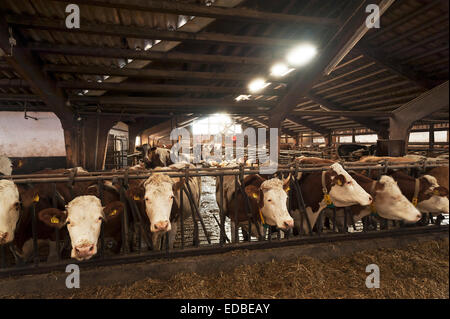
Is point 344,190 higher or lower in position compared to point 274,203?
higher

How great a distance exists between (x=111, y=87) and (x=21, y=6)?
1.75 m

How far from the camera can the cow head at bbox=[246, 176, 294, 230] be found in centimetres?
235

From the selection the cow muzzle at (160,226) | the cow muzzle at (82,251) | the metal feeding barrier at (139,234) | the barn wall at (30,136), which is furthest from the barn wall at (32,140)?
the cow muzzle at (160,226)

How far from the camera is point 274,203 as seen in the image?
2.46 metres

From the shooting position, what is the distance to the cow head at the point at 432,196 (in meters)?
2.51

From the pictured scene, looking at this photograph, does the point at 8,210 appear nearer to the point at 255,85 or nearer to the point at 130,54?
the point at 130,54

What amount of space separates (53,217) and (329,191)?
3140mm

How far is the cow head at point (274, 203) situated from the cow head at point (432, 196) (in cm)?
171

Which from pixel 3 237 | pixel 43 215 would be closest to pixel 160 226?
pixel 43 215

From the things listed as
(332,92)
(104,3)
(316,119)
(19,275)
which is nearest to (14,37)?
(104,3)

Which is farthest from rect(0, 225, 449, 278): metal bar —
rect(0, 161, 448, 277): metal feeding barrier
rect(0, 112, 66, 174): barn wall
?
rect(0, 112, 66, 174): barn wall

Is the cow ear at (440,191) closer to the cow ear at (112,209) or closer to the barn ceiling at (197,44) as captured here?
the barn ceiling at (197,44)
